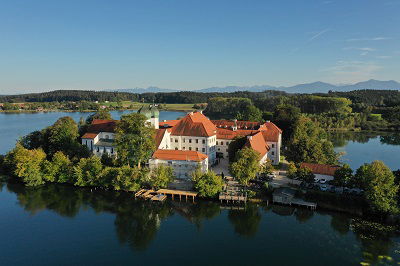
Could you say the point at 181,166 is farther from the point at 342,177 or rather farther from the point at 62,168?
the point at 342,177

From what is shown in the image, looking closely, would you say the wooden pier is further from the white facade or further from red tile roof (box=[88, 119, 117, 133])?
red tile roof (box=[88, 119, 117, 133])

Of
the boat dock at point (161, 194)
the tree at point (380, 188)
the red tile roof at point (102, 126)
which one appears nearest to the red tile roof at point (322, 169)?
the tree at point (380, 188)

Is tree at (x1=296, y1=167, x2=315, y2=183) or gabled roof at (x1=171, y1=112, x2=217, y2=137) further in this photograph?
gabled roof at (x1=171, y1=112, x2=217, y2=137)

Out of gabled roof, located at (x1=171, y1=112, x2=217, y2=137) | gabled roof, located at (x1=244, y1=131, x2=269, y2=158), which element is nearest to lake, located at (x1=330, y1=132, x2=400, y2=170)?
gabled roof, located at (x1=244, y1=131, x2=269, y2=158)

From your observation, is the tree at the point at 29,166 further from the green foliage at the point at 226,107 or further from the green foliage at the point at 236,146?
the green foliage at the point at 226,107

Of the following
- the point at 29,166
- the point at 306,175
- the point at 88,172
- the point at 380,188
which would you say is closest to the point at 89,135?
the point at 29,166

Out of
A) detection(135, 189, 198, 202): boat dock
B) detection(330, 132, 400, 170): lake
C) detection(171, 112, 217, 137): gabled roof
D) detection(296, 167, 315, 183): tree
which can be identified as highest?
detection(171, 112, 217, 137): gabled roof
